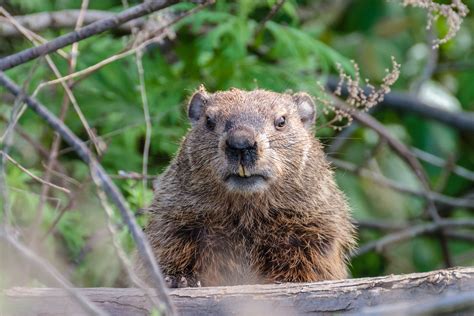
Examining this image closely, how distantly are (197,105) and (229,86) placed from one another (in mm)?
1755

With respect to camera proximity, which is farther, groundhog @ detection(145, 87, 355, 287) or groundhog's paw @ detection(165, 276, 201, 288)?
groundhog @ detection(145, 87, 355, 287)

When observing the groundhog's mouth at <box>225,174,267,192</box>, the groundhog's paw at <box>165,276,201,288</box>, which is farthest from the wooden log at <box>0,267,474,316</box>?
the groundhog's mouth at <box>225,174,267,192</box>

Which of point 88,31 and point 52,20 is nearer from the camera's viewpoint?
point 88,31

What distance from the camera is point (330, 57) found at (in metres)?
8.09

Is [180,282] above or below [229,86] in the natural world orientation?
below

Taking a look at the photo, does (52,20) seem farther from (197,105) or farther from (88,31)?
(88,31)

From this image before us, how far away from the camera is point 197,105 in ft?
22.0

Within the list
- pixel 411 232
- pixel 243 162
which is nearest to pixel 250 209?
pixel 243 162

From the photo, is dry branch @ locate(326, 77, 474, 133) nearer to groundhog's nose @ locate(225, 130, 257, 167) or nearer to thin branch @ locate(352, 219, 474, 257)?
thin branch @ locate(352, 219, 474, 257)

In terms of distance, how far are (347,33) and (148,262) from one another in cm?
798

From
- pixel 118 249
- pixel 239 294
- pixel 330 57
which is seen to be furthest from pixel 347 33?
pixel 118 249

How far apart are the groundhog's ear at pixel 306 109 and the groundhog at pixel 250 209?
0.28m

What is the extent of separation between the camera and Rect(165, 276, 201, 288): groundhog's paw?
5602mm

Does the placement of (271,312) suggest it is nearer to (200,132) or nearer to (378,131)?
(200,132)
